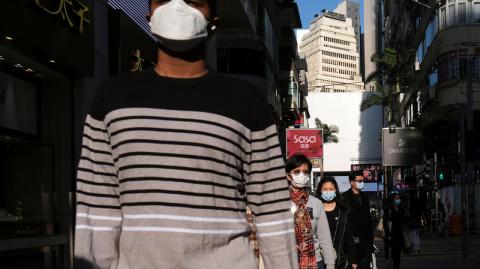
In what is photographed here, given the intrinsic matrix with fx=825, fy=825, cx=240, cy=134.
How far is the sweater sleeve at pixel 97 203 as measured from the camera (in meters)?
2.57

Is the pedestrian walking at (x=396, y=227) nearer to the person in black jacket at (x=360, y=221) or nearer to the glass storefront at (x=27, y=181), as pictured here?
the person in black jacket at (x=360, y=221)

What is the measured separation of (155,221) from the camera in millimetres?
2492

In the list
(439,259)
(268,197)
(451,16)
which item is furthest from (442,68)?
(268,197)

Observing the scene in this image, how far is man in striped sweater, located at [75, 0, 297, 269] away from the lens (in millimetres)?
2502

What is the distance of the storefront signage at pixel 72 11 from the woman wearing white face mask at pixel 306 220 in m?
3.57

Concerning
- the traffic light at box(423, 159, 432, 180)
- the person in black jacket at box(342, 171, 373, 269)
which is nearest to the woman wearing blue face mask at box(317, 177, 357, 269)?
the person in black jacket at box(342, 171, 373, 269)

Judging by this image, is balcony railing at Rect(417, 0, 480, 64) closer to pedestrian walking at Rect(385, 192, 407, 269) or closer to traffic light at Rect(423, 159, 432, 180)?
traffic light at Rect(423, 159, 432, 180)

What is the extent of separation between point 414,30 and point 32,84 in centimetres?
4887

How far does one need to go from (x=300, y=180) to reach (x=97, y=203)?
16.5 feet

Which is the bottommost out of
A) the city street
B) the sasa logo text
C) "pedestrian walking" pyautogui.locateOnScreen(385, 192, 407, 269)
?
the city street

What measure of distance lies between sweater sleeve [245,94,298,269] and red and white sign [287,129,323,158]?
28.7 metres

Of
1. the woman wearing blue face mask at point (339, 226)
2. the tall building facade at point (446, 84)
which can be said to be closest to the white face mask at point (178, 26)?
the woman wearing blue face mask at point (339, 226)

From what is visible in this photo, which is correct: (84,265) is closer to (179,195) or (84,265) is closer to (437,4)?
(179,195)

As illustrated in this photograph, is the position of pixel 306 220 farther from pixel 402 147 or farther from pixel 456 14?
pixel 402 147
